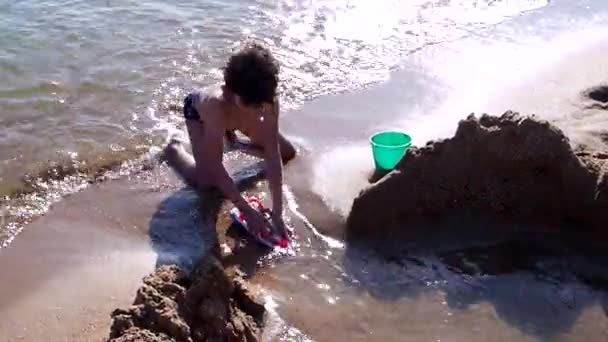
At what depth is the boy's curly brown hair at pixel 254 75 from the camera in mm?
4105

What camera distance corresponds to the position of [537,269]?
4.16 meters

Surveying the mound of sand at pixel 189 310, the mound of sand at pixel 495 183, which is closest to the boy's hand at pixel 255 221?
the mound of sand at pixel 495 183

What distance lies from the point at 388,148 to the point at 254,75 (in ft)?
3.74

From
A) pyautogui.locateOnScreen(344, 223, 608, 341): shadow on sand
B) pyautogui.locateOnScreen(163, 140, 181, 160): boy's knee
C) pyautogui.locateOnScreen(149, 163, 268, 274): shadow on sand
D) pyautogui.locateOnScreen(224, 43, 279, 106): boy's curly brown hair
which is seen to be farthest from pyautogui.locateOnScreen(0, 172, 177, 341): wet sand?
pyautogui.locateOnScreen(344, 223, 608, 341): shadow on sand

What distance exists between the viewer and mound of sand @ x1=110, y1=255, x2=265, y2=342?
3.17 metres

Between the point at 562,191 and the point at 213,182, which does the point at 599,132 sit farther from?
the point at 213,182

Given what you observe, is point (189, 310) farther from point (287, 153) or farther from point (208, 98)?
point (287, 153)

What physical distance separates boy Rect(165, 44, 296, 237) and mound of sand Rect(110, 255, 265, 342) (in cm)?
92

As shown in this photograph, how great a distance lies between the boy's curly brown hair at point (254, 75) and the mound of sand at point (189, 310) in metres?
1.03

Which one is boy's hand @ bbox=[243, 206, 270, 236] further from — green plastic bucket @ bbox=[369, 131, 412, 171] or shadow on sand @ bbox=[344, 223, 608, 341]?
green plastic bucket @ bbox=[369, 131, 412, 171]

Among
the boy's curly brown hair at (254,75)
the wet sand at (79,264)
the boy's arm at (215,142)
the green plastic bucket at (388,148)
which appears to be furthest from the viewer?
the green plastic bucket at (388,148)

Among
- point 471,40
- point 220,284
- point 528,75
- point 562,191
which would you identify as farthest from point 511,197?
point 471,40

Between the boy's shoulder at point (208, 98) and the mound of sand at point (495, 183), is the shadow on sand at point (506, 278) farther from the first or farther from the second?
the boy's shoulder at point (208, 98)

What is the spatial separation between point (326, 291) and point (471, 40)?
14.0 ft
